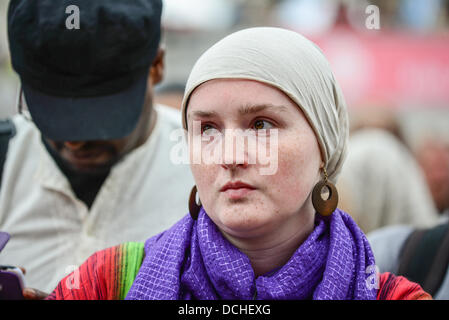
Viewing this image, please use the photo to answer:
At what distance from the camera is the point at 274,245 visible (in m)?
1.81

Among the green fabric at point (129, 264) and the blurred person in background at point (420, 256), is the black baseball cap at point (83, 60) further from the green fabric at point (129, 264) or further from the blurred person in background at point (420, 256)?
the blurred person in background at point (420, 256)

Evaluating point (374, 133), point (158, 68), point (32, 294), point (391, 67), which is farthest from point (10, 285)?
point (391, 67)

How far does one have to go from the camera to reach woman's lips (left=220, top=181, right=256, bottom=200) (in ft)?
5.47

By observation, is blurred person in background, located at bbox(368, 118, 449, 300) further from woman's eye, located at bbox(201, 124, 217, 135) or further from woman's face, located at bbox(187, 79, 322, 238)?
woman's eye, located at bbox(201, 124, 217, 135)

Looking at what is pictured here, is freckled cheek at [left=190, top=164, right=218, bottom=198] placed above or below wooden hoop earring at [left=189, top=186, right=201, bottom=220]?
above

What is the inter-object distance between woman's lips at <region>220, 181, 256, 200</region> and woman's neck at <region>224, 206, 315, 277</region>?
18 centimetres

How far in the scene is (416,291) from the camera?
1825 millimetres

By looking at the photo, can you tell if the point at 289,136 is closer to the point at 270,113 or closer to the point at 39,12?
the point at 270,113

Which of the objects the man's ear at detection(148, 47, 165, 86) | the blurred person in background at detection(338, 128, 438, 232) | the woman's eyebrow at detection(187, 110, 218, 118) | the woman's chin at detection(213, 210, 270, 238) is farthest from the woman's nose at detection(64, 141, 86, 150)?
the blurred person in background at detection(338, 128, 438, 232)

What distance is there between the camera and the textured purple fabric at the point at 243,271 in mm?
1739

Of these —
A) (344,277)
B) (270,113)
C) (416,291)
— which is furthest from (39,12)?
(416,291)

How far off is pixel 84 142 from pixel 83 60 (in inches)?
13.0

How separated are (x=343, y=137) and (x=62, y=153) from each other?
1.22 m

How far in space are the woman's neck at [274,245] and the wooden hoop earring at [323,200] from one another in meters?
0.08
